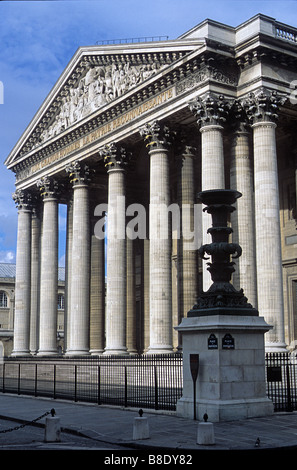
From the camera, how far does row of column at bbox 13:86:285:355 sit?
1192 inches

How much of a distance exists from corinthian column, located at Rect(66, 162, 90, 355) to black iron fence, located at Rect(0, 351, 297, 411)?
2384 millimetres

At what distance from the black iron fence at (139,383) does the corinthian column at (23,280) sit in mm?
8134

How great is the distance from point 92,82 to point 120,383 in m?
22.0

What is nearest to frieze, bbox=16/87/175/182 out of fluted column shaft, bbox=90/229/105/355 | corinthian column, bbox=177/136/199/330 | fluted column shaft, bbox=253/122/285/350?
corinthian column, bbox=177/136/199/330

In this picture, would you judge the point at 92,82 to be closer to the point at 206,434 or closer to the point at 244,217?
the point at 244,217

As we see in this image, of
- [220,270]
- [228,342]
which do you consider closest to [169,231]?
[220,270]

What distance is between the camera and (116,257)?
38719 millimetres

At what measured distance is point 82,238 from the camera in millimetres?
42656

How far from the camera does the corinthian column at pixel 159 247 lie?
3431 cm

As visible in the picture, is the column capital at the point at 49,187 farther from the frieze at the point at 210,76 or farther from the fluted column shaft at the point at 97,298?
the frieze at the point at 210,76

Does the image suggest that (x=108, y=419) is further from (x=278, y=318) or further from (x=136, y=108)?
(x=136, y=108)

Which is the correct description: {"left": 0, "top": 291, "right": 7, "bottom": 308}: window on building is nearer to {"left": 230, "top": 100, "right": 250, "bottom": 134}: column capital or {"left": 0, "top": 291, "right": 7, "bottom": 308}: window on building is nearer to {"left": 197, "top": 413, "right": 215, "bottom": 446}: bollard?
{"left": 230, "top": 100, "right": 250, "bottom": 134}: column capital

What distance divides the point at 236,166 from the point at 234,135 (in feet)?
5.26
